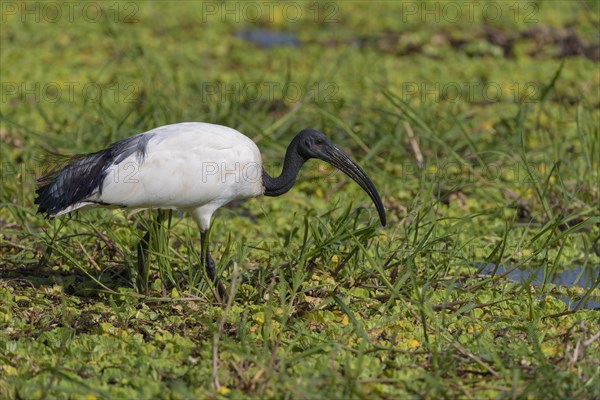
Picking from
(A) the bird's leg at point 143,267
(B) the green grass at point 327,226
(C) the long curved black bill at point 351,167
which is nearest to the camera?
(B) the green grass at point 327,226

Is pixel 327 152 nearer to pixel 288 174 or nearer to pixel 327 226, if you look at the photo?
pixel 288 174

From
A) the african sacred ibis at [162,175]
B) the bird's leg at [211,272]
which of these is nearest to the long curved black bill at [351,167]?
the african sacred ibis at [162,175]

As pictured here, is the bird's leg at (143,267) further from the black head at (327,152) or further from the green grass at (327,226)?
the black head at (327,152)

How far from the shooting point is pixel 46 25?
1126 centimetres

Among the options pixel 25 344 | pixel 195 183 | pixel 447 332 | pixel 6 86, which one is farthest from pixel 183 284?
pixel 6 86

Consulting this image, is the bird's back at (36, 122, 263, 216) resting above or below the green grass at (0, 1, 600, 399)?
above

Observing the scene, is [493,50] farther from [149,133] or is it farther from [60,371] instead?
[60,371]

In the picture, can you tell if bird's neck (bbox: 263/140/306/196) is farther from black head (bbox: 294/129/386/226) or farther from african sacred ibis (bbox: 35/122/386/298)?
african sacred ibis (bbox: 35/122/386/298)

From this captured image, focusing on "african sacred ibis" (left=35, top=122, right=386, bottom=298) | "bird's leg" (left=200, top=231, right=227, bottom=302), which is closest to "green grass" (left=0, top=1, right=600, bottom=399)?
"bird's leg" (left=200, top=231, right=227, bottom=302)

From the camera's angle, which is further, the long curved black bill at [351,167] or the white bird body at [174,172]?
the long curved black bill at [351,167]

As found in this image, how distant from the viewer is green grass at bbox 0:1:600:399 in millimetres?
4355

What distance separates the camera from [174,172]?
514 centimetres

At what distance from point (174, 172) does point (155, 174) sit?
0.09m

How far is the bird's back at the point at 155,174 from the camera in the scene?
5102mm
